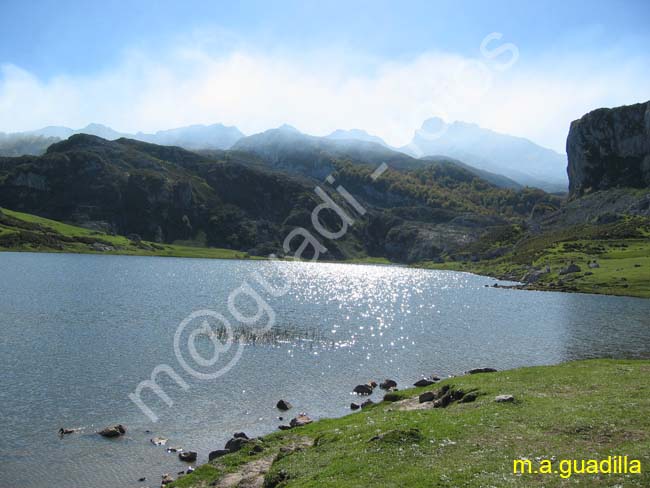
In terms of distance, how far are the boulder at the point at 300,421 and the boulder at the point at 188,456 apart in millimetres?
9578

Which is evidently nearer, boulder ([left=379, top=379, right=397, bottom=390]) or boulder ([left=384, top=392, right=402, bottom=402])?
boulder ([left=384, top=392, right=402, bottom=402])

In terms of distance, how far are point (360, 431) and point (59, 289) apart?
120910mm

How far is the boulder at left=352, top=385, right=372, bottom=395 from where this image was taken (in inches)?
2124

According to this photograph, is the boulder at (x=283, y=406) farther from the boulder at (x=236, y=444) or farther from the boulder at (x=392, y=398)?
the boulder at (x=236, y=444)

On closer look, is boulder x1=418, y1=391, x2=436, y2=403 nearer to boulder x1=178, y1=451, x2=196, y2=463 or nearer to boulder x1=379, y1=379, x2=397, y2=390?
boulder x1=379, y1=379, x2=397, y2=390

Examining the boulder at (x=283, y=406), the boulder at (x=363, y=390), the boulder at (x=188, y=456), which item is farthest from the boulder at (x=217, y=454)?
the boulder at (x=363, y=390)

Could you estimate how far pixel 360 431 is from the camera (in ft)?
108

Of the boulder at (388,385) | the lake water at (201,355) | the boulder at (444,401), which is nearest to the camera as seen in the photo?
the lake water at (201,355)

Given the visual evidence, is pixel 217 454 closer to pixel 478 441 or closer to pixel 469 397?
pixel 478 441

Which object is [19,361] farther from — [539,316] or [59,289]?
[539,316]

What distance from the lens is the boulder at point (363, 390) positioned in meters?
53.9

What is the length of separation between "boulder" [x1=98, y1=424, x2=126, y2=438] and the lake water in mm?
870

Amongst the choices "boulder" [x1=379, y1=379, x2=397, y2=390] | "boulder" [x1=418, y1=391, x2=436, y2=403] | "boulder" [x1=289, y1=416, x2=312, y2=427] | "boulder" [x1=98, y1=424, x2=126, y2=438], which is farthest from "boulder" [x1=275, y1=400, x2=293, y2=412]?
"boulder" [x1=98, y1=424, x2=126, y2=438]

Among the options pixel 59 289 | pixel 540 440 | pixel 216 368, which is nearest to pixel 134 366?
pixel 216 368
